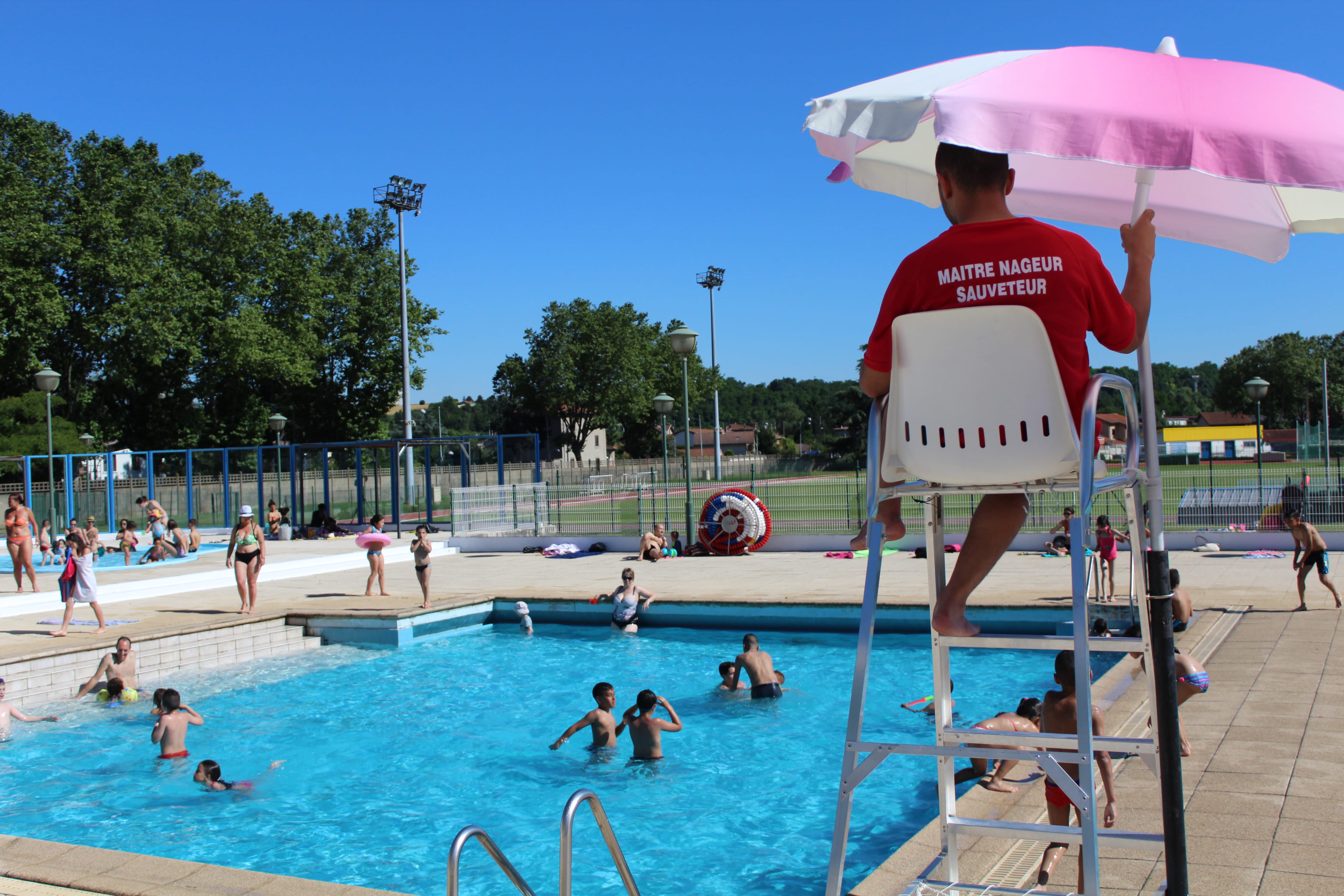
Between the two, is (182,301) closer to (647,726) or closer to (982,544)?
(647,726)

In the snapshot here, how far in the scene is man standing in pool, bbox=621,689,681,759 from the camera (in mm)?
9375

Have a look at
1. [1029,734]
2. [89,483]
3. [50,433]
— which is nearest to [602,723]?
[1029,734]

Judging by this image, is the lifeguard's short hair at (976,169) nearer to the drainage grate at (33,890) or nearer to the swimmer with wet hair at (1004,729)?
the swimmer with wet hair at (1004,729)

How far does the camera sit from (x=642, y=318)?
8025cm

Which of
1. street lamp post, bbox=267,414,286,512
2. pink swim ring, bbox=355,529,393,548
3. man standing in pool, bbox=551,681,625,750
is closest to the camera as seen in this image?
man standing in pool, bbox=551,681,625,750

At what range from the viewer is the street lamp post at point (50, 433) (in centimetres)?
2416

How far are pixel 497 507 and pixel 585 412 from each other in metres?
49.6

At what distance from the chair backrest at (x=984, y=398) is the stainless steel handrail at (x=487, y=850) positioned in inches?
72.2

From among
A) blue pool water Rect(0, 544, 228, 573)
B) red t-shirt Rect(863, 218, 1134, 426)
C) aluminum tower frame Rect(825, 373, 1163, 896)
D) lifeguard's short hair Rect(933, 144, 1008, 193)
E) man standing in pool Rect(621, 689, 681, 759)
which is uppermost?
lifeguard's short hair Rect(933, 144, 1008, 193)

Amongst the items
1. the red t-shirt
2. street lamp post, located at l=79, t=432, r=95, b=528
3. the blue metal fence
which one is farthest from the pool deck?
street lamp post, located at l=79, t=432, r=95, b=528

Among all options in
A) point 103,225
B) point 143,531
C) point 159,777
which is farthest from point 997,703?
point 103,225

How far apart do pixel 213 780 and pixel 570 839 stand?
7152mm

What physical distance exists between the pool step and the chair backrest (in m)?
12.5

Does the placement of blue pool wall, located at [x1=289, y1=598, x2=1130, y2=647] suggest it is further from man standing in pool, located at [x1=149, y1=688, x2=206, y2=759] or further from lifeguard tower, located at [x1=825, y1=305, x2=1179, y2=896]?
lifeguard tower, located at [x1=825, y1=305, x2=1179, y2=896]
